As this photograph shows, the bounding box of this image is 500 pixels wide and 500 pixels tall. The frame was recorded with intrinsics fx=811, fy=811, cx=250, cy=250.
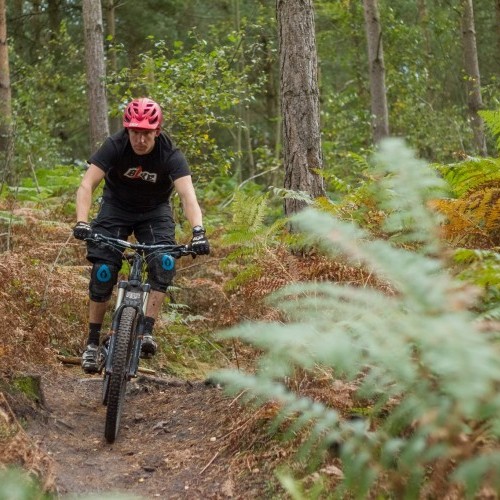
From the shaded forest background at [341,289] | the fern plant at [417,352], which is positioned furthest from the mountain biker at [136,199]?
the fern plant at [417,352]

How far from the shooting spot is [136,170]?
6406mm

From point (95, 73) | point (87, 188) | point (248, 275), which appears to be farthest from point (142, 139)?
point (95, 73)

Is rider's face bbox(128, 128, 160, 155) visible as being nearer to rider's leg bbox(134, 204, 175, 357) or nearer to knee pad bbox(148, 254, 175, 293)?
rider's leg bbox(134, 204, 175, 357)

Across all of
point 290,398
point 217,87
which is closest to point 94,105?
point 217,87

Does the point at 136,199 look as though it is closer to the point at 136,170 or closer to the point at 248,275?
the point at 136,170

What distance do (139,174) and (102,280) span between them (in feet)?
2.90

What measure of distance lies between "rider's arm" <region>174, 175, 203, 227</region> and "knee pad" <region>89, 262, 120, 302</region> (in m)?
0.72

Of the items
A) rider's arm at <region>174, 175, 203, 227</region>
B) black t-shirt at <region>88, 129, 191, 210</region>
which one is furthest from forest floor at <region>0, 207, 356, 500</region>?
black t-shirt at <region>88, 129, 191, 210</region>

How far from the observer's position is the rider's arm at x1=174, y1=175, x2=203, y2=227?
6230mm

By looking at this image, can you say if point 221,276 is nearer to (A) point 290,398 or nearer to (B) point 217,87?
(B) point 217,87

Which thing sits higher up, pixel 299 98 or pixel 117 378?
pixel 299 98

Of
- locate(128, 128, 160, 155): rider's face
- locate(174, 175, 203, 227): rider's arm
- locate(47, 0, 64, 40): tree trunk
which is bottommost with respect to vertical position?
locate(174, 175, 203, 227): rider's arm

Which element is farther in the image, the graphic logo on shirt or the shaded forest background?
the graphic logo on shirt

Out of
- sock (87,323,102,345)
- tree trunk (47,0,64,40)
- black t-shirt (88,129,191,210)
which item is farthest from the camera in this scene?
tree trunk (47,0,64,40)
